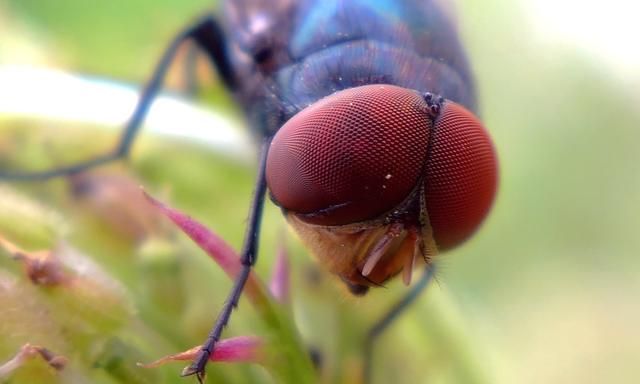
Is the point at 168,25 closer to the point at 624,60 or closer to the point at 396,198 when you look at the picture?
the point at 624,60

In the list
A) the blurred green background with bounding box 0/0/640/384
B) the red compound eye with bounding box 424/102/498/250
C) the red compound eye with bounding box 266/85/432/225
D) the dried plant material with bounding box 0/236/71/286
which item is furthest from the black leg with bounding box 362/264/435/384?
the dried plant material with bounding box 0/236/71/286

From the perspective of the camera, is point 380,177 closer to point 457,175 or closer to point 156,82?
point 457,175

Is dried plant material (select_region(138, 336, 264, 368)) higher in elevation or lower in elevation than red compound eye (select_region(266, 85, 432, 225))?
lower

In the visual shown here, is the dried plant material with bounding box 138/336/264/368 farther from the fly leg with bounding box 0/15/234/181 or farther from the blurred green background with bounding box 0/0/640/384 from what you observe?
the fly leg with bounding box 0/15/234/181

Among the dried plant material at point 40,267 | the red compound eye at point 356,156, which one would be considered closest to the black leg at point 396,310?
the red compound eye at point 356,156

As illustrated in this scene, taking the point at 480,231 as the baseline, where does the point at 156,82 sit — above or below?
below

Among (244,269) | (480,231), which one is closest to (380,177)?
(244,269)
